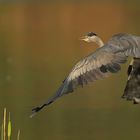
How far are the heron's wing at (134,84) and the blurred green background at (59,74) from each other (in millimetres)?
4169

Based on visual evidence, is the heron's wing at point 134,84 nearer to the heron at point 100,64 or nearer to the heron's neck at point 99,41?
the heron's neck at point 99,41

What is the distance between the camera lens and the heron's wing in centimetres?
737

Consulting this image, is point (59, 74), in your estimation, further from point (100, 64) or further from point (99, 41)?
point (100, 64)

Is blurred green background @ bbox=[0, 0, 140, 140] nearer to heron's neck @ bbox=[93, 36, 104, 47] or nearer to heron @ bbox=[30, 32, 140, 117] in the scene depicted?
heron's neck @ bbox=[93, 36, 104, 47]

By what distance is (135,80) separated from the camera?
7418mm

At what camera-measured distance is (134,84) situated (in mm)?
7414

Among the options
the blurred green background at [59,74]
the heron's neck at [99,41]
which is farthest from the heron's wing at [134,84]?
the blurred green background at [59,74]

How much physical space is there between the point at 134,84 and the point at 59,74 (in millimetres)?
10583

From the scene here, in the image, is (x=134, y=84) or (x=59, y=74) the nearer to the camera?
(x=134, y=84)

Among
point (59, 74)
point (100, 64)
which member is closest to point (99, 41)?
point (100, 64)

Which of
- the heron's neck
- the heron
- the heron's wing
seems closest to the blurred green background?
the heron's neck

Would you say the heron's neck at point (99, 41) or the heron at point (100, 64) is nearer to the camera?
the heron at point (100, 64)

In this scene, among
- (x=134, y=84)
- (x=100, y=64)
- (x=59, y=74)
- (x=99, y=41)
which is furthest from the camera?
(x=59, y=74)

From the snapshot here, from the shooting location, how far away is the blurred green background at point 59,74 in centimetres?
1270
